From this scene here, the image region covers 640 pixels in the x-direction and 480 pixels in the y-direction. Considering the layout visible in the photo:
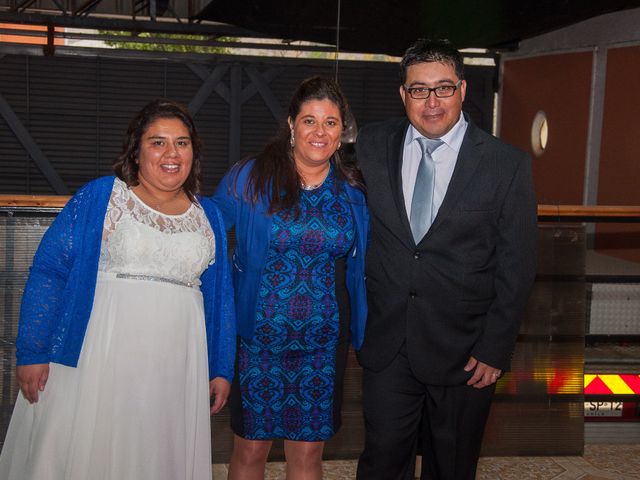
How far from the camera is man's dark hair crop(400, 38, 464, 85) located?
236 centimetres

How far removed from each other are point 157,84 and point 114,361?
11.5m

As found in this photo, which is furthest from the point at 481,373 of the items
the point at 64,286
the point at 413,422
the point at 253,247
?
the point at 64,286

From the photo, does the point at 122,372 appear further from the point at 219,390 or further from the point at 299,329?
the point at 299,329

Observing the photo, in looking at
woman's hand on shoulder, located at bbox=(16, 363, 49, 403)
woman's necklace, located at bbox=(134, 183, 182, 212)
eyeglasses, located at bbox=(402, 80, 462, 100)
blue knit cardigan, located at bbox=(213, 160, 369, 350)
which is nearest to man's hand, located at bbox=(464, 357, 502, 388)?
blue knit cardigan, located at bbox=(213, 160, 369, 350)

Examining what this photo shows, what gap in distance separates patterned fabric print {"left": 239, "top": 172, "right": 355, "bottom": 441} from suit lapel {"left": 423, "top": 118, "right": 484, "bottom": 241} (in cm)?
33

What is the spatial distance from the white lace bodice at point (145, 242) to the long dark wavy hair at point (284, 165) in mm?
300

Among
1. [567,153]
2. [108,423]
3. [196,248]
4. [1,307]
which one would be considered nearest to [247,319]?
[196,248]

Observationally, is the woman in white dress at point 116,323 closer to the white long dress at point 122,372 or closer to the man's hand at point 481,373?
the white long dress at point 122,372

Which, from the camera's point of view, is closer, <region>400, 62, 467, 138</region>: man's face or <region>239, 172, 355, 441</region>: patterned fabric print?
<region>400, 62, 467, 138</region>: man's face

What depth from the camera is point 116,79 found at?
12.9 meters

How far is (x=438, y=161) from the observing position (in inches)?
96.8

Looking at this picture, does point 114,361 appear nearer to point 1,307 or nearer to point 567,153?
point 1,307

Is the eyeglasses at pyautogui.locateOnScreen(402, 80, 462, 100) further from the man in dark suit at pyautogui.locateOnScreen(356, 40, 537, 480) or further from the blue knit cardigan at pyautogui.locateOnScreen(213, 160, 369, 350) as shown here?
the blue knit cardigan at pyautogui.locateOnScreen(213, 160, 369, 350)

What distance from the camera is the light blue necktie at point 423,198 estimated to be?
2412 millimetres
